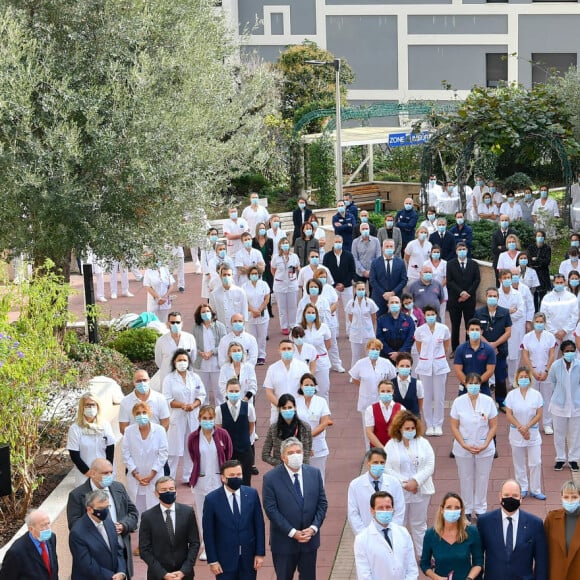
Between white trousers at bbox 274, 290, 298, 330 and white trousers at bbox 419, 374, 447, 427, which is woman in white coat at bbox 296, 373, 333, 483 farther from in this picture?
white trousers at bbox 274, 290, 298, 330

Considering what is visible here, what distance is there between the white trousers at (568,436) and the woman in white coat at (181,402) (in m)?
4.21

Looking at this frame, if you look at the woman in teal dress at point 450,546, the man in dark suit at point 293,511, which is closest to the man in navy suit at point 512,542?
the woman in teal dress at point 450,546

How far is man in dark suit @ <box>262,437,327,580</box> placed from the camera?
34.9 feet

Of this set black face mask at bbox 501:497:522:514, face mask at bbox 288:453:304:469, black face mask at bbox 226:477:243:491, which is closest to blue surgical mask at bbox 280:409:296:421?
face mask at bbox 288:453:304:469

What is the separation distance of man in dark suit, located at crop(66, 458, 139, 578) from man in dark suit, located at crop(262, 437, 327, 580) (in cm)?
128

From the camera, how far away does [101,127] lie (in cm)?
Answer: 1469

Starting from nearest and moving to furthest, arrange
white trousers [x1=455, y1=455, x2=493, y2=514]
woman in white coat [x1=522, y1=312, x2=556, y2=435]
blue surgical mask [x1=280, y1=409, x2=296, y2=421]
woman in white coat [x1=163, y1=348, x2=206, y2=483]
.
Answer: blue surgical mask [x1=280, y1=409, x2=296, y2=421] < white trousers [x1=455, y1=455, x2=493, y2=514] < woman in white coat [x1=163, y1=348, x2=206, y2=483] < woman in white coat [x1=522, y1=312, x2=556, y2=435]

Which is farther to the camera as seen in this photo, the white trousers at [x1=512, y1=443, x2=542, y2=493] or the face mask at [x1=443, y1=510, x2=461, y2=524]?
the white trousers at [x1=512, y1=443, x2=542, y2=493]

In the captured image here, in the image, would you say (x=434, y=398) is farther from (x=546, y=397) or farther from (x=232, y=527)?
(x=232, y=527)

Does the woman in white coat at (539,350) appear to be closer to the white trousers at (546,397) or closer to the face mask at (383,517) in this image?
the white trousers at (546,397)

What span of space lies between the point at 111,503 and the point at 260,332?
823 cm

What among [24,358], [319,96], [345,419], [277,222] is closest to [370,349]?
[345,419]

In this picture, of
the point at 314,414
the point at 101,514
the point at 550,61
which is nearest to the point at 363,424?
the point at 314,414

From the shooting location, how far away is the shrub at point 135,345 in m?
17.2
